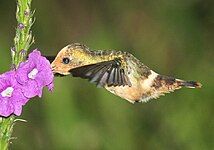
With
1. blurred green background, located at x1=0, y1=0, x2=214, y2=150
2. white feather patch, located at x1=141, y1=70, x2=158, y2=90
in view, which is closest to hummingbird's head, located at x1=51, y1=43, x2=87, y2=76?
white feather patch, located at x1=141, y1=70, x2=158, y2=90

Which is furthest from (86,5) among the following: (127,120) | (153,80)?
(153,80)

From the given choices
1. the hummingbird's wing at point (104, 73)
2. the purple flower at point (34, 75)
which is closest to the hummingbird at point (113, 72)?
the hummingbird's wing at point (104, 73)

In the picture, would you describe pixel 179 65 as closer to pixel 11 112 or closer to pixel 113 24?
pixel 113 24

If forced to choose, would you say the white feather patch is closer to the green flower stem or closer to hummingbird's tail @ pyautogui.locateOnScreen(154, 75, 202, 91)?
hummingbird's tail @ pyautogui.locateOnScreen(154, 75, 202, 91)

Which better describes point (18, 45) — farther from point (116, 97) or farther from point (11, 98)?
point (116, 97)

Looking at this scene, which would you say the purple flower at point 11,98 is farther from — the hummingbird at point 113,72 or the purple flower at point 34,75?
the hummingbird at point 113,72
